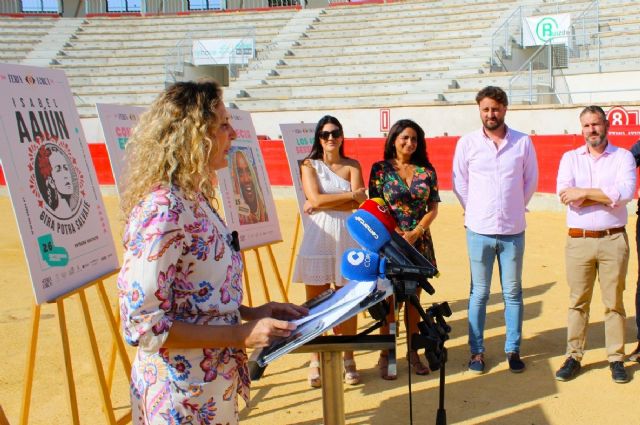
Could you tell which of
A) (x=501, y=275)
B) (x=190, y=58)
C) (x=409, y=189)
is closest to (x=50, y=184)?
(x=409, y=189)

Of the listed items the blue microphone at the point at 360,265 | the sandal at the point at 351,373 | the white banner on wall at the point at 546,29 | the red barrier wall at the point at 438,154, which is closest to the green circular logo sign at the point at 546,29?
the white banner on wall at the point at 546,29

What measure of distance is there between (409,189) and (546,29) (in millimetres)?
15897

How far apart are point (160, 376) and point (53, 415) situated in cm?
264

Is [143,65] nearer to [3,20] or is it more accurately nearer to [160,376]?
[3,20]

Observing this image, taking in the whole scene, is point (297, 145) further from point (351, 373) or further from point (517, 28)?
point (517, 28)

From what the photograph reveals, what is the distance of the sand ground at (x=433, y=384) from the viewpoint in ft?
13.8

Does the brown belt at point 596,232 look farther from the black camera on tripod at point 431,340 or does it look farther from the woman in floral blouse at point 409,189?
the black camera on tripod at point 431,340

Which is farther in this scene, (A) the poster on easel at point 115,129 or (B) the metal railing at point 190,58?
(B) the metal railing at point 190,58

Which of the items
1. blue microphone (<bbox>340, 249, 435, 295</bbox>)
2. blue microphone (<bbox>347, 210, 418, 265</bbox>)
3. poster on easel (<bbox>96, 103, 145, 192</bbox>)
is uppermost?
poster on easel (<bbox>96, 103, 145, 192</bbox>)

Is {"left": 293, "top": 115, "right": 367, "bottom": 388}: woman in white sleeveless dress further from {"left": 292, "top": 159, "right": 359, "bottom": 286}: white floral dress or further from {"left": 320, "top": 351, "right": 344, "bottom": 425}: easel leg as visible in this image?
{"left": 320, "top": 351, "right": 344, "bottom": 425}: easel leg

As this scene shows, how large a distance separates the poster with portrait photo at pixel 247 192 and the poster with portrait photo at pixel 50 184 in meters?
1.59

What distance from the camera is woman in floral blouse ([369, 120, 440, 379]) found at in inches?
190

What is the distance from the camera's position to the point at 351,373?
15.4ft

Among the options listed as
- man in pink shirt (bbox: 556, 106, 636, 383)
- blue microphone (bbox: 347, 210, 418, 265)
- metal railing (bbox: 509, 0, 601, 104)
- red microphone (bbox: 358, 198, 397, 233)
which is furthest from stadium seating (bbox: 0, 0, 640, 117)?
blue microphone (bbox: 347, 210, 418, 265)
